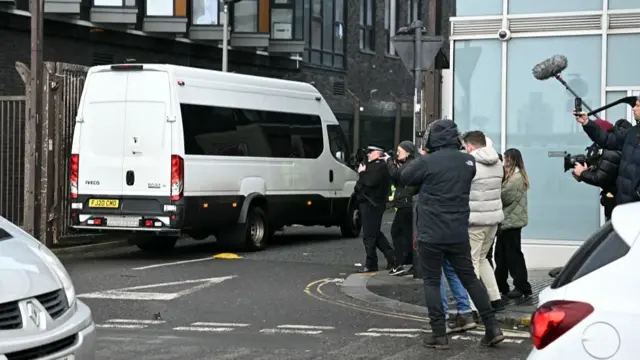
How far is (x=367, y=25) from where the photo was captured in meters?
34.7

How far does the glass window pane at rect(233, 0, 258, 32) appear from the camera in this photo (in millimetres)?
26688

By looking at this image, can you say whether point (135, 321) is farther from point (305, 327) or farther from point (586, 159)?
point (586, 159)

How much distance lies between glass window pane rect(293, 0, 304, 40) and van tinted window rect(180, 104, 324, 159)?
1006 centimetres

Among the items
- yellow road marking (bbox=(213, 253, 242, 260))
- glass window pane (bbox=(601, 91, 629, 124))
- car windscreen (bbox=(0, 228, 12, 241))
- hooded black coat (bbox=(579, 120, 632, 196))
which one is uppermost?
glass window pane (bbox=(601, 91, 629, 124))

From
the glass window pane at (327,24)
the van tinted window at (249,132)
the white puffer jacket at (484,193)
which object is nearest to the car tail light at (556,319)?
the white puffer jacket at (484,193)

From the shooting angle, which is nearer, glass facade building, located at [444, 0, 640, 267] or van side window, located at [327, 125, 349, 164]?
glass facade building, located at [444, 0, 640, 267]

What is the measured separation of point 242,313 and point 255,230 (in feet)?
21.4

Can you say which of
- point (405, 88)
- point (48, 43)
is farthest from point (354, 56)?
point (48, 43)

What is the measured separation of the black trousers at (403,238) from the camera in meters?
13.4

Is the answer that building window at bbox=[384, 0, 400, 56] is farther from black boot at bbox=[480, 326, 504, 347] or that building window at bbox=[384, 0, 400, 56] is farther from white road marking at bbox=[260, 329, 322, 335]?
black boot at bbox=[480, 326, 504, 347]

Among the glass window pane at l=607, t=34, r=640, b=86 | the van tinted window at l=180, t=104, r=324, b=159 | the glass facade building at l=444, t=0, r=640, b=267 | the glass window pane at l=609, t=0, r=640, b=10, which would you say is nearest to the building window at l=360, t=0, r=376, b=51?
the van tinted window at l=180, t=104, r=324, b=159

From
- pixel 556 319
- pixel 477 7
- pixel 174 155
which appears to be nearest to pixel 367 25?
pixel 477 7

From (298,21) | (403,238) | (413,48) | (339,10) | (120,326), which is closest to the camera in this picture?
(120,326)

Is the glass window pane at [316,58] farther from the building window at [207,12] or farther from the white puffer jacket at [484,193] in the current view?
the white puffer jacket at [484,193]
